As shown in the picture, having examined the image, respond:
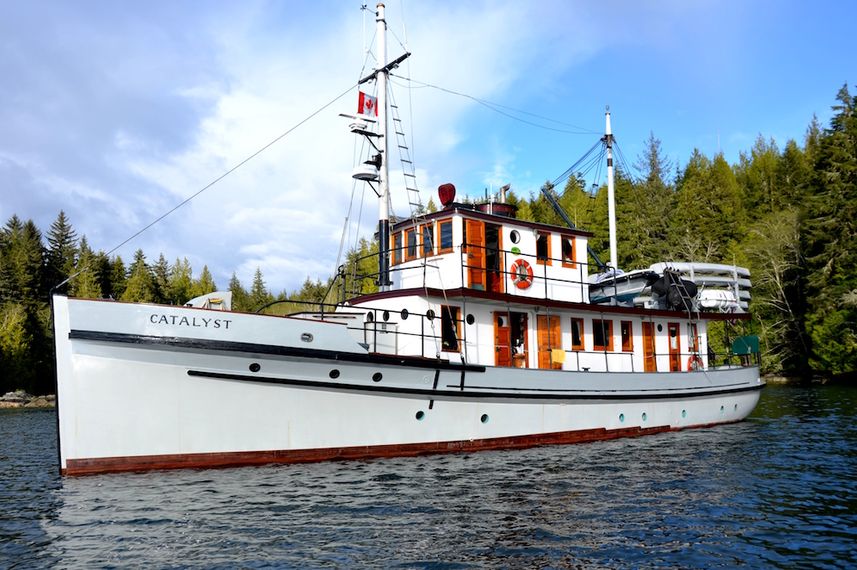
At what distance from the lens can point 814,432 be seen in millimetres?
16031

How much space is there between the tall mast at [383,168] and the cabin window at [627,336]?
6495mm

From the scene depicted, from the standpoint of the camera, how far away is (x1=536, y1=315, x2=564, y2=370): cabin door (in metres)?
14.6

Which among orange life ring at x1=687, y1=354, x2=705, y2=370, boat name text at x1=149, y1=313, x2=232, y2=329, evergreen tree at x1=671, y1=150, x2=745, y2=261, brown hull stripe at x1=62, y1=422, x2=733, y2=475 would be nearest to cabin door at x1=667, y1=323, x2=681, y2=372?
orange life ring at x1=687, y1=354, x2=705, y2=370

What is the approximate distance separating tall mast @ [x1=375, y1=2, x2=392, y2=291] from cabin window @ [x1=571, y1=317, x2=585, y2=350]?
4.72m

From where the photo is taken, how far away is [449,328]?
1367 cm

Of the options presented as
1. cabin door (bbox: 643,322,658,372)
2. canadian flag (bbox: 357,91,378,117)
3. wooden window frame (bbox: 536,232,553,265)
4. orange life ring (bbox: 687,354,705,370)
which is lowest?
orange life ring (bbox: 687,354,705,370)

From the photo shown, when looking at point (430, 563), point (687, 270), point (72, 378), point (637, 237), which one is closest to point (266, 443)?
point (72, 378)

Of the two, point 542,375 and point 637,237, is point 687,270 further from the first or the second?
point 637,237

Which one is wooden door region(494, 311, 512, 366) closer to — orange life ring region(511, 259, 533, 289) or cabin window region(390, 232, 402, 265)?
orange life ring region(511, 259, 533, 289)

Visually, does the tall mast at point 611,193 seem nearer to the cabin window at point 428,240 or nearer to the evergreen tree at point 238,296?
the cabin window at point 428,240

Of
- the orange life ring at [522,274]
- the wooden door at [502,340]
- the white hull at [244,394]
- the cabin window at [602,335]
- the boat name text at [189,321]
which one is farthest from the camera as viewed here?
the cabin window at [602,335]

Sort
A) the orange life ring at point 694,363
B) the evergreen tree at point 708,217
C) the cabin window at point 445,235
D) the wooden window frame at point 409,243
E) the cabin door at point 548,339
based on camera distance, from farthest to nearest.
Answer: the evergreen tree at point 708,217
the orange life ring at point 694,363
the wooden window frame at point 409,243
the cabin door at point 548,339
the cabin window at point 445,235

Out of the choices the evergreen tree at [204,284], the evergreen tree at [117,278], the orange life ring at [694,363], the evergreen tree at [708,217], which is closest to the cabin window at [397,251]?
Answer: the orange life ring at [694,363]

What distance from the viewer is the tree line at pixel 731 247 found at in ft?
115
